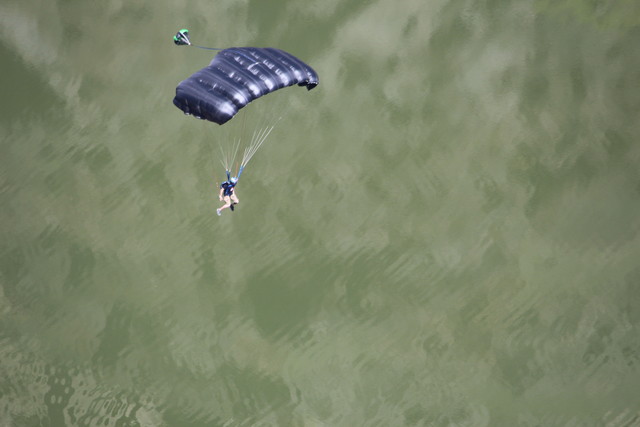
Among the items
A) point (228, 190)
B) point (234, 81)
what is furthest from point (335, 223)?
point (234, 81)

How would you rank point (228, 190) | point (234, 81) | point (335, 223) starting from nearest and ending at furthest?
point (234, 81), point (228, 190), point (335, 223)

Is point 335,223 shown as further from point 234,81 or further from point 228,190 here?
point 234,81

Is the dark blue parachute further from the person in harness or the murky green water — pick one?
the murky green water

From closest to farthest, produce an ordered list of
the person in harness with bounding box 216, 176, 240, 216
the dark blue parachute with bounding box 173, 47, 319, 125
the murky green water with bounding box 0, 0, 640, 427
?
the dark blue parachute with bounding box 173, 47, 319, 125 → the person in harness with bounding box 216, 176, 240, 216 → the murky green water with bounding box 0, 0, 640, 427

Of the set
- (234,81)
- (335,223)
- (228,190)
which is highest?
(234,81)

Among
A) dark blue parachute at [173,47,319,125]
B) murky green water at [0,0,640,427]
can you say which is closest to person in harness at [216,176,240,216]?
dark blue parachute at [173,47,319,125]

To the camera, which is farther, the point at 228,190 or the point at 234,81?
the point at 228,190
